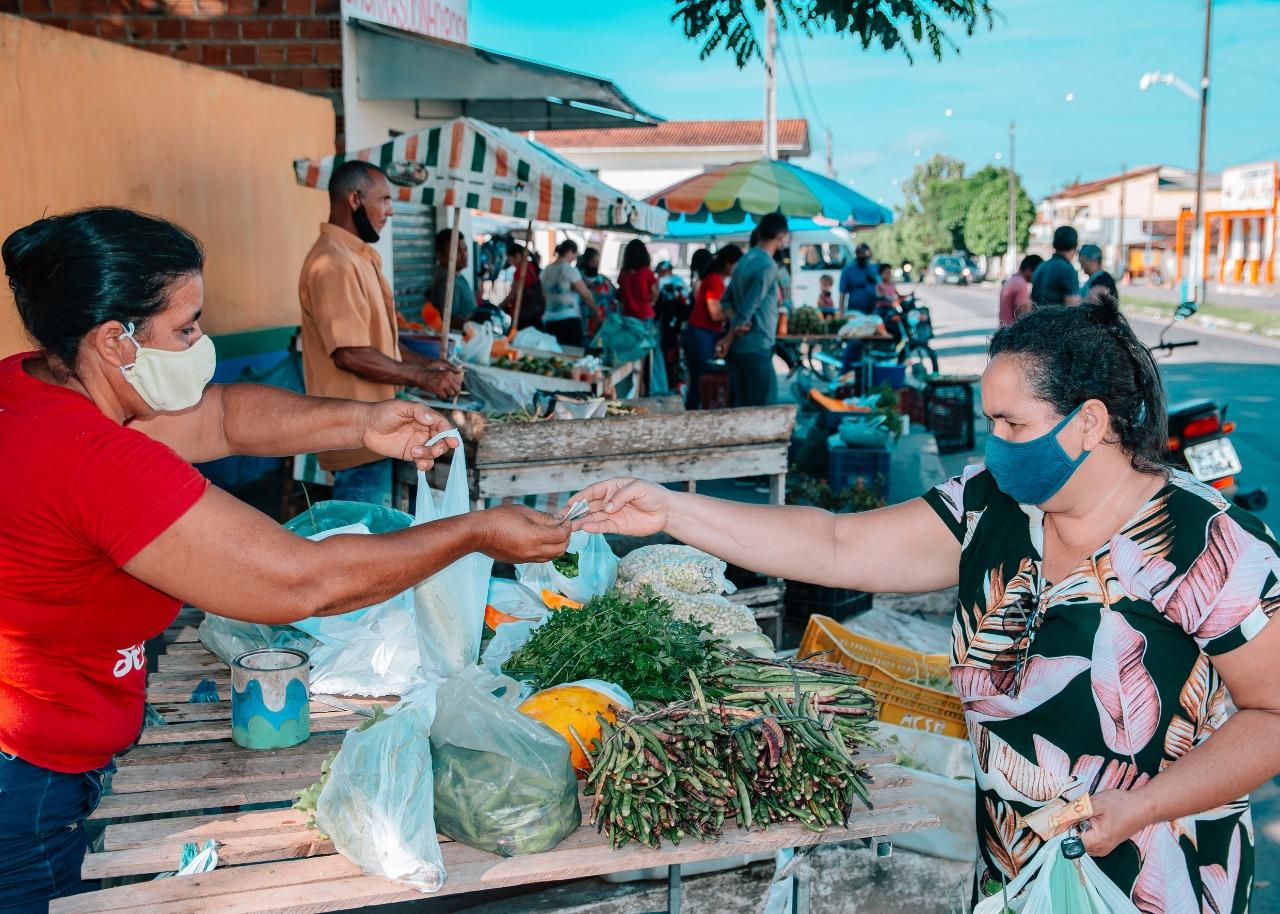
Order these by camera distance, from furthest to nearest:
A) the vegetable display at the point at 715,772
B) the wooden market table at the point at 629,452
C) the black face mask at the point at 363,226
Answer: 1. the black face mask at the point at 363,226
2. the wooden market table at the point at 629,452
3. the vegetable display at the point at 715,772

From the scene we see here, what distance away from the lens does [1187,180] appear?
73.8m

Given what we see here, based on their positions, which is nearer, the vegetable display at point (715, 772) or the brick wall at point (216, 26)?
the vegetable display at point (715, 772)

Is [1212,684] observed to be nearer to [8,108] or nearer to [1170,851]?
[1170,851]

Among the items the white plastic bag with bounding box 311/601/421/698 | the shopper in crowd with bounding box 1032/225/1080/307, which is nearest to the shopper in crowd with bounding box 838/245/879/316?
the shopper in crowd with bounding box 1032/225/1080/307

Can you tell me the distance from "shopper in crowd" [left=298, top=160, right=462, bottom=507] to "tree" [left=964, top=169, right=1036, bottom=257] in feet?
235

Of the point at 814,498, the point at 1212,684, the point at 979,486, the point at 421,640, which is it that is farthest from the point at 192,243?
the point at 814,498

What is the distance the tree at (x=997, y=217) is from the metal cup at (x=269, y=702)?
74224mm

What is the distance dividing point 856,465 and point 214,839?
257 inches

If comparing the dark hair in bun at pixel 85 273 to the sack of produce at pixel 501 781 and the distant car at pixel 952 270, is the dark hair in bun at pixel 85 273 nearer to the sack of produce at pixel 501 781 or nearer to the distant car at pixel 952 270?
the sack of produce at pixel 501 781

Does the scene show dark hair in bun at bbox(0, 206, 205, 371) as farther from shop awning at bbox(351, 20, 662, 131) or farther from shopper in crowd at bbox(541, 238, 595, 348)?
shopper in crowd at bbox(541, 238, 595, 348)

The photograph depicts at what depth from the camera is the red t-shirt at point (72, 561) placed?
6.28ft

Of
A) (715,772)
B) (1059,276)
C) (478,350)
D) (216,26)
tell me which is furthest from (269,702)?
(1059,276)

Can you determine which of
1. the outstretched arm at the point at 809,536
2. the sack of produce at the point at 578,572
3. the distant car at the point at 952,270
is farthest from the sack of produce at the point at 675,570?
the distant car at the point at 952,270

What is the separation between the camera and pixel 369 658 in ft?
10.3
